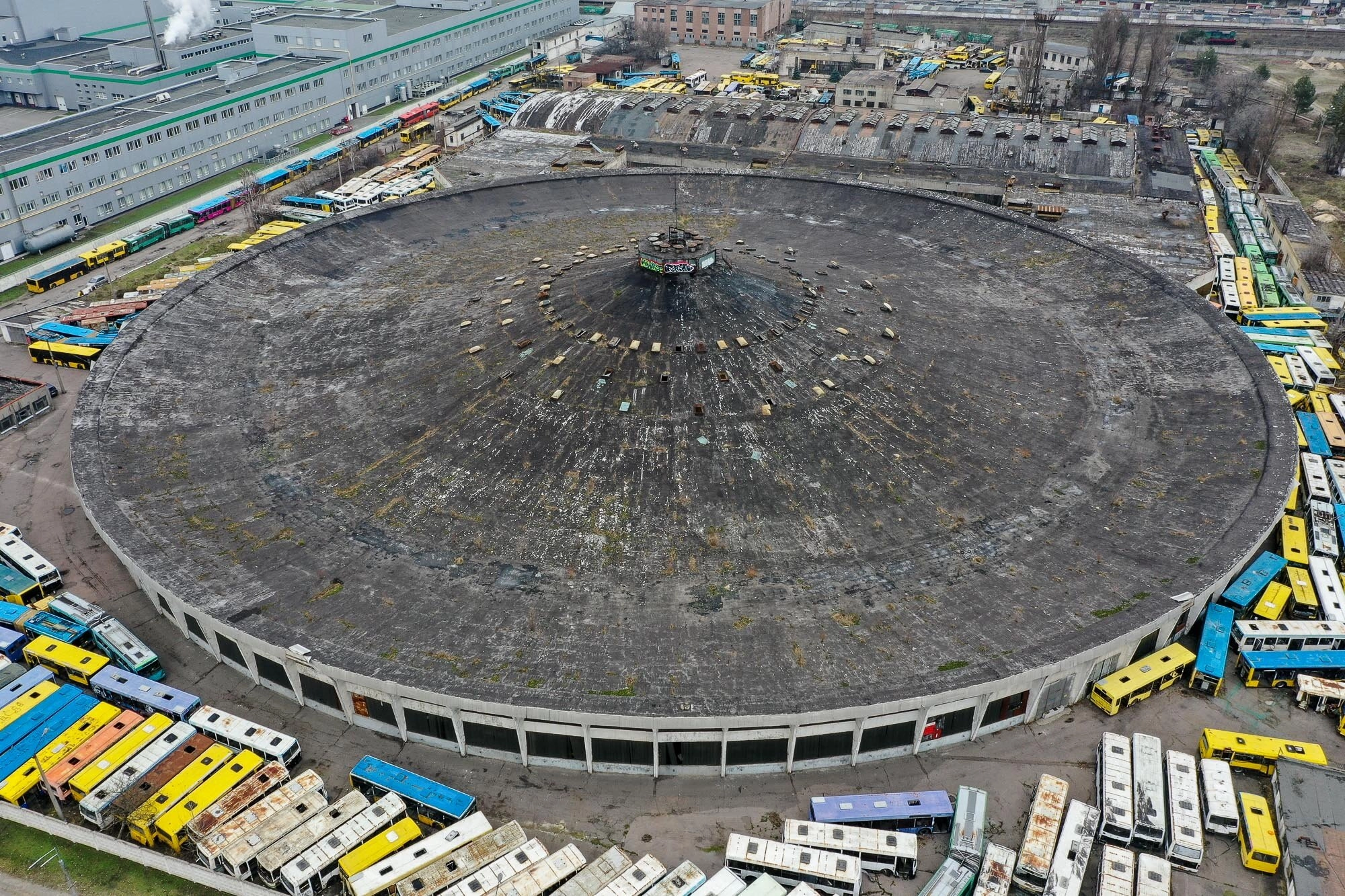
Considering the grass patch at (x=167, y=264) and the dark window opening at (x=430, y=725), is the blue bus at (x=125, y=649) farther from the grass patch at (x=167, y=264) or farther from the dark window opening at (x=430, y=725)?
the grass patch at (x=167, y=264)

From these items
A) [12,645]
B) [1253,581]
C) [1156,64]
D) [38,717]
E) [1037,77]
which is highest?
[1037,77]

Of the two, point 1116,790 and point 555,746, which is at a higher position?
point 555,746

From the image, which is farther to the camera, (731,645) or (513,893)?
(731,645)

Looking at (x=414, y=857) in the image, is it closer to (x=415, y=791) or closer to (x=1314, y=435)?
(x=415, y=791)

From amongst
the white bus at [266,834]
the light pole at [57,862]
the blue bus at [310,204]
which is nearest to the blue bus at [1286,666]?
the white bus at [266,834]

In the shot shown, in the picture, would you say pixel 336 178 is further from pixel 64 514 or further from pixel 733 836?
pixel 733 836

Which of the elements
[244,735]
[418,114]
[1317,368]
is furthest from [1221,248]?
[418,114]

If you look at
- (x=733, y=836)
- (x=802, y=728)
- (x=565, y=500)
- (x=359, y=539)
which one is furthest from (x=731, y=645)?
(x=359, y=539)
